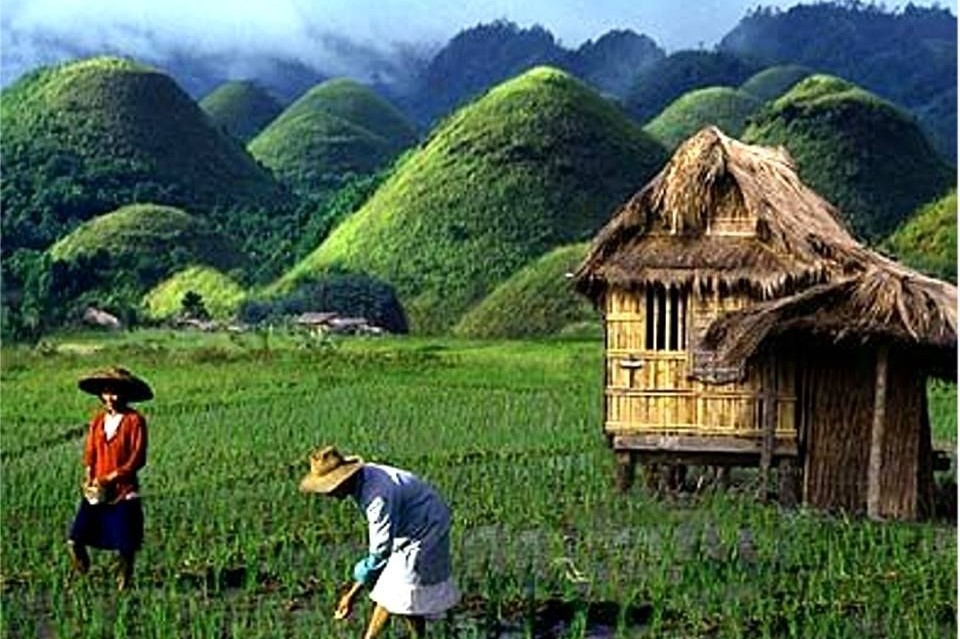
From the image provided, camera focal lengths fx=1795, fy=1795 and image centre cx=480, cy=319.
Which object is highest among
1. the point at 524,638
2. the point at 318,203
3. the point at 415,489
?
the point at 318,203

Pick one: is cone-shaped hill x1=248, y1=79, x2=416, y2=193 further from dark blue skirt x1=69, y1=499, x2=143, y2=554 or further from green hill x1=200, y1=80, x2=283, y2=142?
dark blue skirt x1=69, y1=499, x2=143, y2=554

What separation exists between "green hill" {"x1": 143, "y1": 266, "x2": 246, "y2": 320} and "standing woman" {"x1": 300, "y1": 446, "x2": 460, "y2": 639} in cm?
1765

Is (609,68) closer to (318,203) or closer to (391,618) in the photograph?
(318,203)

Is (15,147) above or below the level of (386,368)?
above

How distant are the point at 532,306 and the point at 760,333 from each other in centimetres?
1173

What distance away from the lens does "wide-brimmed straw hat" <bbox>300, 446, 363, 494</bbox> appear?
5.52 metres

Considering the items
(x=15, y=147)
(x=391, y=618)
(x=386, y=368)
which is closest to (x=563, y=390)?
(x=386, y=368)

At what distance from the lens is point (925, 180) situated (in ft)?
101

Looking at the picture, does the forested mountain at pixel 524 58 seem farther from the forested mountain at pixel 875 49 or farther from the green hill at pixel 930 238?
the green hill at pixel 930 238

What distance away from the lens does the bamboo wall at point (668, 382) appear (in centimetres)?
988

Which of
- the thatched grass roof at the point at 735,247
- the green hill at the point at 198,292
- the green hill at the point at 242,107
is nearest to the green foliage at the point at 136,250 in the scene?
the green hill at the point at 198,292

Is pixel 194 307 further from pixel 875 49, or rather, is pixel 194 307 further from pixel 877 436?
pixel 875 49

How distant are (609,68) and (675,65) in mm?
2025

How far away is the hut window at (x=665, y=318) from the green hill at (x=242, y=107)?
48.0m
